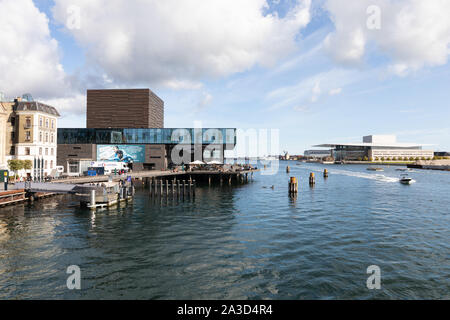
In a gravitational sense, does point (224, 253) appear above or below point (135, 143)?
below

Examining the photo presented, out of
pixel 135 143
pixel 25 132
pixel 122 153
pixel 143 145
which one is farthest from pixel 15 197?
pixel 135 143

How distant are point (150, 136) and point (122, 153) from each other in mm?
12438

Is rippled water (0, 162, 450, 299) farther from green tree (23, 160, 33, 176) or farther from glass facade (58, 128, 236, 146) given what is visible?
glass facade (58, 128, 236, 146)

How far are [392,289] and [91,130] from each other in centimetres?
10344

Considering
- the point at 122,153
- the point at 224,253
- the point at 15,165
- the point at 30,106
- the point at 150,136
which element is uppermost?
the point at 30,106

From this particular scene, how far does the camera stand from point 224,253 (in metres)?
19.3

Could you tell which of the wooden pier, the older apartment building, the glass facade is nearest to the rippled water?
the wooden pier

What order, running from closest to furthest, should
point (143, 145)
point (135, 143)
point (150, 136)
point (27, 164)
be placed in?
1. point (27, 164)
2. point (143, 145)
3. point (135, 143)
4. point (150, 136)

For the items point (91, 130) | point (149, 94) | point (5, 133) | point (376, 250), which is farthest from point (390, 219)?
point (149, 94)

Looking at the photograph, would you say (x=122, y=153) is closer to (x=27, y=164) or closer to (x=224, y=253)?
(x=27, y=164)

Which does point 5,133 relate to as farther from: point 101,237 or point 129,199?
point 101,237

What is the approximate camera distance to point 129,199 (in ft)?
149

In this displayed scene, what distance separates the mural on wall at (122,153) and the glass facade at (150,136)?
2.05m

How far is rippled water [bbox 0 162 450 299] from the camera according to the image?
14.0m
